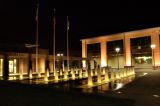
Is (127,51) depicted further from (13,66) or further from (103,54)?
(13,66)

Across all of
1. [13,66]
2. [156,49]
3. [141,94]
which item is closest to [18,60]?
[13,66]

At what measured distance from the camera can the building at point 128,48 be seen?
155 ft

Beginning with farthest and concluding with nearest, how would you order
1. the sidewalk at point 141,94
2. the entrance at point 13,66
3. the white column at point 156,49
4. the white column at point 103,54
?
the white column at point 103,54, the white column at point 156,49, the entrance at point 13,66, the sidewalk at point 141,94

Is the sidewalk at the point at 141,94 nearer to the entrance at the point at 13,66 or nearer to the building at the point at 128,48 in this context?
the entrance at the point at 13,66

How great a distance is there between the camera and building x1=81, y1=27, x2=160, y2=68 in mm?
47312

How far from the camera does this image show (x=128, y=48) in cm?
5212

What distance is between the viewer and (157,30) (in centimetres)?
4669

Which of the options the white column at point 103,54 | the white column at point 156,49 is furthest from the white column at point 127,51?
the white column at point 156,49

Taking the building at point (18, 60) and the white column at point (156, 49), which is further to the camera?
the white column at point (156, 49)

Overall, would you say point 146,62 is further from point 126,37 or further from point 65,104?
point 65,104

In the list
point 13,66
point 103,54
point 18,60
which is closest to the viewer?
point 13,66

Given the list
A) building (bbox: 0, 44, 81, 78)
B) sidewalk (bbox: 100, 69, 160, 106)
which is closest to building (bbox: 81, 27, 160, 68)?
building (bbox: 0, 44, 81, 78)

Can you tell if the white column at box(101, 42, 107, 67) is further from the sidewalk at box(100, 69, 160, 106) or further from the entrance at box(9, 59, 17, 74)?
the sidewalk at box(100, 69, 160, 106)

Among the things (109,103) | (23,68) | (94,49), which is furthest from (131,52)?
(109,103)
